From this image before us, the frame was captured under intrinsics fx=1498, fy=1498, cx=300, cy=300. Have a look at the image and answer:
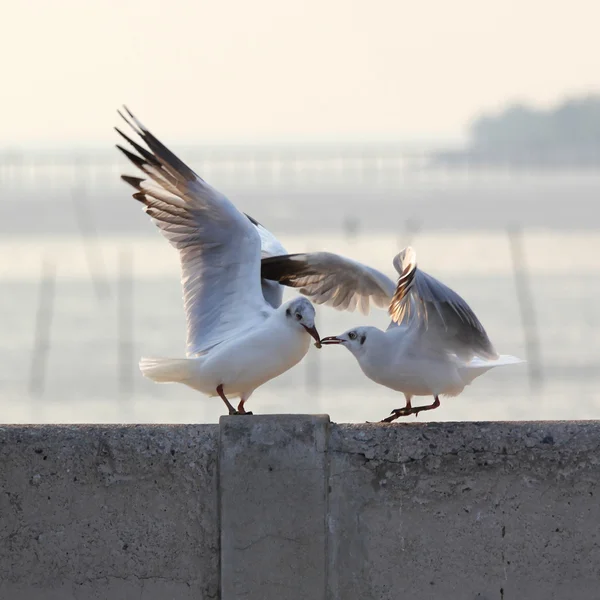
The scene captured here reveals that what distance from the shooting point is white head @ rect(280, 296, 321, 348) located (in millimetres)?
6359

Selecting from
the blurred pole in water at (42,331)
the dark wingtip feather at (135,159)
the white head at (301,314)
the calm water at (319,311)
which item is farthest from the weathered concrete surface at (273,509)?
the blurred pole in water at (42,331)

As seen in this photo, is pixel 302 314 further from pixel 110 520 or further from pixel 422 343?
pixel 110 520

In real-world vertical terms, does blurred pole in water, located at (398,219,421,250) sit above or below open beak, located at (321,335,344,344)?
above

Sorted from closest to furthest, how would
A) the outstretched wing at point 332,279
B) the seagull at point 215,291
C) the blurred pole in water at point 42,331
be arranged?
1. the seagull at point 215,291
2. the outstretched wing at point 332,279
3. the blurred pole in water at point 42,331

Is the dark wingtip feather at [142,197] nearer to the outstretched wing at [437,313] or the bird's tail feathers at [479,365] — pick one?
the outstretched wing at [437,313]

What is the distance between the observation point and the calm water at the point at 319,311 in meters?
16.8

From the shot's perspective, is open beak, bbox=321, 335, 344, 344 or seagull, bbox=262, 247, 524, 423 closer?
seagull, bbox=262, 247, 524, 423

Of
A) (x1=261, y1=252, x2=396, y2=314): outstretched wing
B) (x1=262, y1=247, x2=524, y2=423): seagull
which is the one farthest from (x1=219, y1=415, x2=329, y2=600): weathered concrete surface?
(x1=261, y1=252, x2=396, y2=314): outstretched wing

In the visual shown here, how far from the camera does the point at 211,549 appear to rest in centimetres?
477

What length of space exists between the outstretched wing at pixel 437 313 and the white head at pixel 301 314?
36cm

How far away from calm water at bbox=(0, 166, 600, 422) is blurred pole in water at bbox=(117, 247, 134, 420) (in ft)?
0.14

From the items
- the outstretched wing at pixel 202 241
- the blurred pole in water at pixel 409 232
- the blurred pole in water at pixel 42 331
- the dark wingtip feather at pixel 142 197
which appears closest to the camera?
the outstretched wing at pixel 202 241

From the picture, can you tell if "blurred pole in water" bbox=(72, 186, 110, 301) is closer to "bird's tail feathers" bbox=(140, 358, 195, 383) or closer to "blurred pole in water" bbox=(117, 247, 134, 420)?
"blurred pole in water" bbox=(117, 247, 134, 420)

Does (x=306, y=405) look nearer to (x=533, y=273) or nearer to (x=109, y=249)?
(x=533, y=273)
